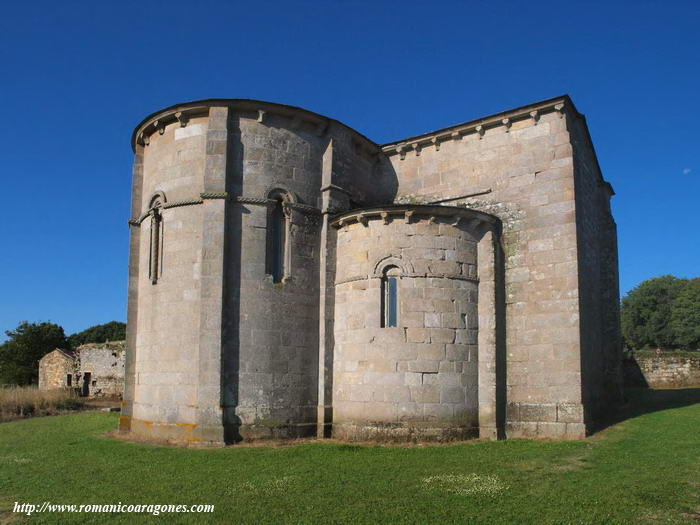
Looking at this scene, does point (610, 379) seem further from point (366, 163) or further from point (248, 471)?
point (248, 471)

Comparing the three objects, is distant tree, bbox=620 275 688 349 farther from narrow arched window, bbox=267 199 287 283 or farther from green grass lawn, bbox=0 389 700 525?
narrow arched window, bbox=267 199 287 283

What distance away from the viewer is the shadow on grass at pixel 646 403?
15827mm

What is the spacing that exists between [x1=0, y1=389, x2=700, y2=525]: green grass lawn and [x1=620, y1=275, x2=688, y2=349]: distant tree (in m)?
49.6

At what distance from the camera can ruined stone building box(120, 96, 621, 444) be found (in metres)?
13.9

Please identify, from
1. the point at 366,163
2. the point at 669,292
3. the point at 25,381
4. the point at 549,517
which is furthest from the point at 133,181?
the point at 669,292

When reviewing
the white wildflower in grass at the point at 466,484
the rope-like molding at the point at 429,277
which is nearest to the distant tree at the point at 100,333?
the rope-like molding at the point at 429,277

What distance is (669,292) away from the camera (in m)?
60.5

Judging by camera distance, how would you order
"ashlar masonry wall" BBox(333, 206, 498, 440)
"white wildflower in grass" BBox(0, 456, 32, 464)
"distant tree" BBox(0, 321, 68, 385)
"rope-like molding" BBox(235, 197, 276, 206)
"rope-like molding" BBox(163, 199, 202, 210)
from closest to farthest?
"white wildflower in grass" BBox(0, 456, 32, 464), "ashlar masonry wall" BBox(333, 206, 498, 440), "rope-like molding" BBox(235, 197, 276, 206), "rope-like molding" BBox(163, 199, 202, 210), "distant tree" BBox(0, 321, 68, 385)

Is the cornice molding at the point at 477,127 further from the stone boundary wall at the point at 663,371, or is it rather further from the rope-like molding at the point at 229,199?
the stone boundary wall at the point at 663,371

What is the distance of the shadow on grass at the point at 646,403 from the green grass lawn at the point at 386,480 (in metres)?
1.05

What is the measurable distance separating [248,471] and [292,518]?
3.25 m

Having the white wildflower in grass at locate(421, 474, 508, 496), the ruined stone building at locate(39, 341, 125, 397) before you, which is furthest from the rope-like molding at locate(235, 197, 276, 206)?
the ruined stone building at locate(39, 341, 125, 397)

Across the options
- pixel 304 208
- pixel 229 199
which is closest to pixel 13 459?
pixel 229 199

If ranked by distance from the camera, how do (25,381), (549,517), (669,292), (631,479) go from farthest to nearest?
(669,292) < (25,381) < (631,479) < (549,517)
